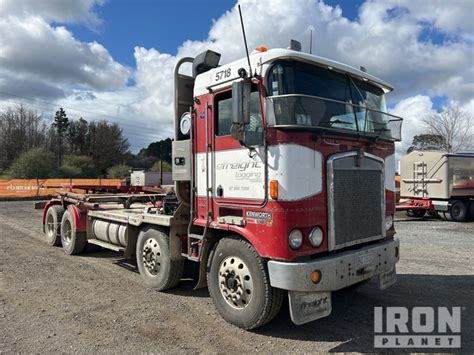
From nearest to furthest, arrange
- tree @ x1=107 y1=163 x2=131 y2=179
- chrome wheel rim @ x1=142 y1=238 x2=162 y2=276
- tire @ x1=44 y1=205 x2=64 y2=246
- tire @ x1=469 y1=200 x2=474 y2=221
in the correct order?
chrome wheel rim @ x1=142 y1=238 x2=162 y2=276 → tire @ x1=44 y1=205 x2=64 y2=246 → tire @ x1=469 y1=200 x2=474 y2=221 → tree @ x1=107 y1=163 x2=131 y2=179

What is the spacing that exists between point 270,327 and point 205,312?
0.96m

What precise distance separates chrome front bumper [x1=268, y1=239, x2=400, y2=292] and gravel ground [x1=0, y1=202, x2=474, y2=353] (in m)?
0.63

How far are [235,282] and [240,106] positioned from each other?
2053 mm

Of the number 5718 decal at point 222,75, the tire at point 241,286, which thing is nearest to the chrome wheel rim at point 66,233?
the tire at point 241,286

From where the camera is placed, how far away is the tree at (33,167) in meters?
40.5

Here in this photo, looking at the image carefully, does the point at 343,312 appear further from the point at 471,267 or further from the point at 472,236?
the point at 472,236

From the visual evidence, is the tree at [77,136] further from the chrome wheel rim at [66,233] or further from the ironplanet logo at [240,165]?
the ironplanet logo at [240,165]

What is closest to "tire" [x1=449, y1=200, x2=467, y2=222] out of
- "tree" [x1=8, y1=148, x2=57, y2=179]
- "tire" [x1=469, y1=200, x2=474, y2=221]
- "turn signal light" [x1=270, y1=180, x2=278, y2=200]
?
"tire" [x1=469, y1=200, x2=474, y2=221]

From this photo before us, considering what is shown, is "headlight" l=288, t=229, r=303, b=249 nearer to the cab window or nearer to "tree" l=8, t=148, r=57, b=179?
the cab window

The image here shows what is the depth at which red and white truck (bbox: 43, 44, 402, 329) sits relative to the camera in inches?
170

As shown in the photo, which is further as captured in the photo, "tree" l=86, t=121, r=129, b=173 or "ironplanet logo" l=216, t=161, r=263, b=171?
"tree" l=86, t=121, r=129, b=173

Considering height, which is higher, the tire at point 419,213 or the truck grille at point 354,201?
the truck grille at point 354,201

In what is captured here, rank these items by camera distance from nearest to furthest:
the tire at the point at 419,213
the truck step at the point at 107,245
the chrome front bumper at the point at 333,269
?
1. the chrome front bumper at the point at 333,269
2. the truck step at the point at 107,245
3. the tire at the point at 419,213

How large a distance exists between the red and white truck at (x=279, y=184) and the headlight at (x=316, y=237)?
1cm
